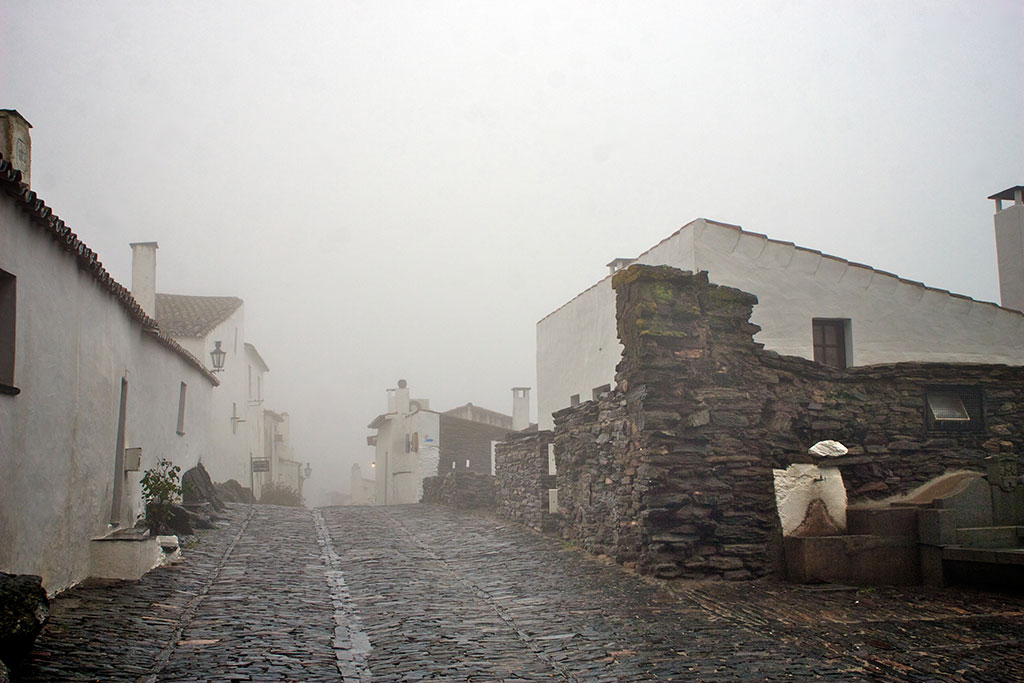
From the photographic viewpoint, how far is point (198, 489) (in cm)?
1812

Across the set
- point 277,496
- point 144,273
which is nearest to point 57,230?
point 144,273

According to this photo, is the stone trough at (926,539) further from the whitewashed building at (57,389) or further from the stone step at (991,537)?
the whitewashed building at (57,389)

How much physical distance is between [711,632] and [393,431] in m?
31.0

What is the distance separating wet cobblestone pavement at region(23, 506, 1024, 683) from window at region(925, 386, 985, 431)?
3.19 metres

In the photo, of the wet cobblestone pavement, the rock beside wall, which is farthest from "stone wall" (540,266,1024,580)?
the wet cobblestone pavement

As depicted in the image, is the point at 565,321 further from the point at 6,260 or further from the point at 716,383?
the point at 6,260

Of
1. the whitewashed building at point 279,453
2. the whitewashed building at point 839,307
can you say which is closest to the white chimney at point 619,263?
the whitewashed building at point 839,307

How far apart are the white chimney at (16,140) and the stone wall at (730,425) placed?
23.5ft

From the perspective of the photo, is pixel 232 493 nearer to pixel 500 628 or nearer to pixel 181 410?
pixel 181 410

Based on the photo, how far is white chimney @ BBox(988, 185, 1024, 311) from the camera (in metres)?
19.2

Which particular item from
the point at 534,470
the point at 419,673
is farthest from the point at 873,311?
the point at 419,673

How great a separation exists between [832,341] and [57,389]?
47.1 ft

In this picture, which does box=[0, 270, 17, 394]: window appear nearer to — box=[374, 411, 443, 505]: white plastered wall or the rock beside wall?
the rock beside wall

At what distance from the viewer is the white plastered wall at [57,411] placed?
6922 millimetres
